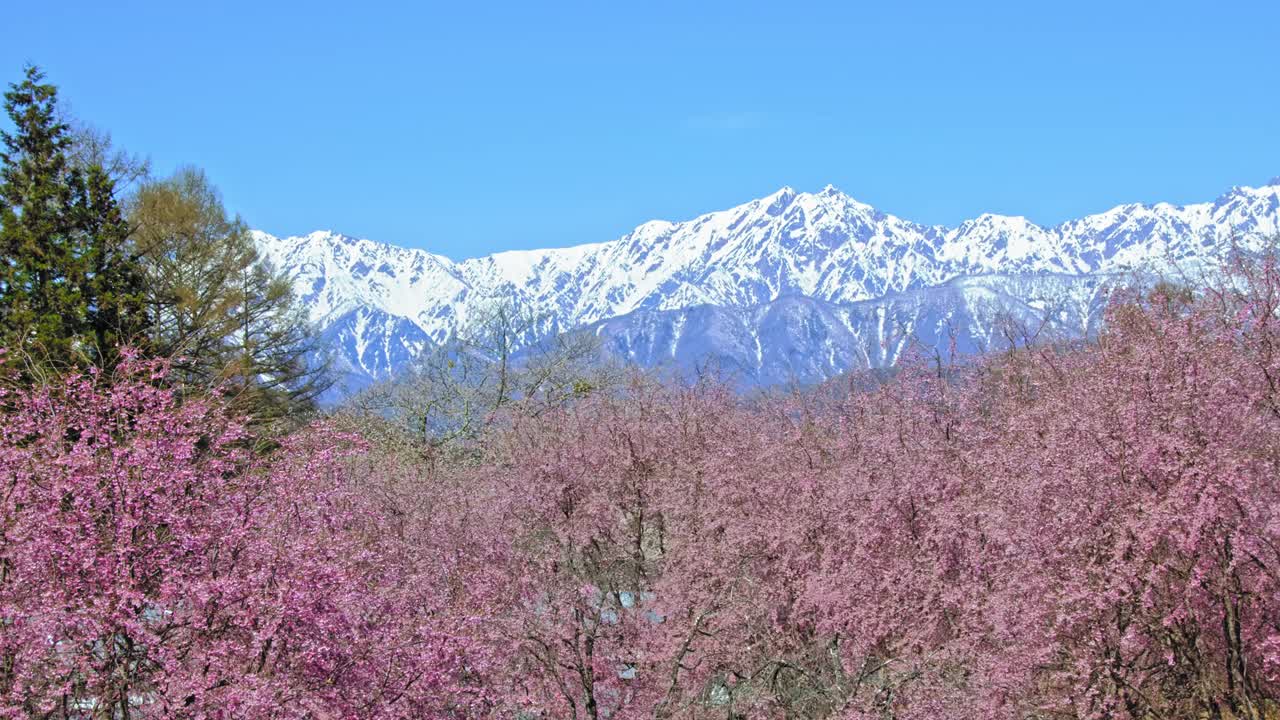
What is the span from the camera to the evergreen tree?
28.6 m

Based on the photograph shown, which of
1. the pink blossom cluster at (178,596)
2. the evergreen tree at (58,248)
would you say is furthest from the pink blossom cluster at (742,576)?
the evergreen tree at (58,248)

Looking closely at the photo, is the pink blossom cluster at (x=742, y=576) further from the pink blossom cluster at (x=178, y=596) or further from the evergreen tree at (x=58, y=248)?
the evergreen tree at (x=58, y=248)

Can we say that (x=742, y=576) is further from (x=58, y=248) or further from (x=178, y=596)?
(x=58, y=248)

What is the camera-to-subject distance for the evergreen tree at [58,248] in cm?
2859

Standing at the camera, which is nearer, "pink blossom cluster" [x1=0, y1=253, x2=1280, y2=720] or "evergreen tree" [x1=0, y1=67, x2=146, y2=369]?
"pink blossom cluster" [x1=0, y1=253, x2=1280, y2=720]

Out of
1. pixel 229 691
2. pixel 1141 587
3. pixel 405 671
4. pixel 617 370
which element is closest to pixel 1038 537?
pixel 1141 587

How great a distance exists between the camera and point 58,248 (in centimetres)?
3070

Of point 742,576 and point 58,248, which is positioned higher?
point 58,248

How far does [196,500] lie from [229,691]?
207 cm

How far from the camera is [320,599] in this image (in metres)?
11.4

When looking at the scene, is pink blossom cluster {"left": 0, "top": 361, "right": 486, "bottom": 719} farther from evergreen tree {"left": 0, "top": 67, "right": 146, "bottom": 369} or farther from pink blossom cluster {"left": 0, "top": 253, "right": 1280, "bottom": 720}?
evergreen tree {"left": 0, "top": 67, "right": 146, "bottom": 369}

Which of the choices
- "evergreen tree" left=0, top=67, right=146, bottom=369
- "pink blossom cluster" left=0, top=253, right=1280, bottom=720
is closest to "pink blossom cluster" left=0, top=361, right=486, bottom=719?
"pink blossom cluster" left=0, top=253, right=1280, bottom=720

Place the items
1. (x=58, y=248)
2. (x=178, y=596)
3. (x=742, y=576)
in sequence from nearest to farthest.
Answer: (x=178, y=596)
(x=742, y=576)
(x=58, y=248)

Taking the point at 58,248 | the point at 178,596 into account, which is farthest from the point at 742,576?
the point at 58,248
